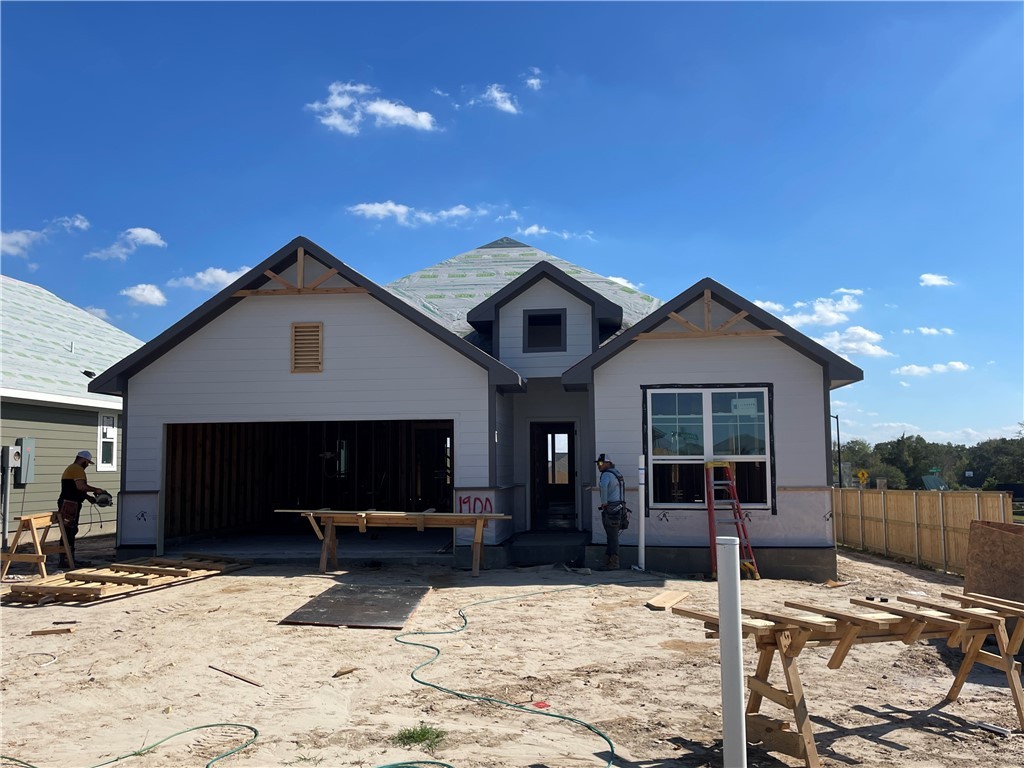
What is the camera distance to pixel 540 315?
14844 millimetres

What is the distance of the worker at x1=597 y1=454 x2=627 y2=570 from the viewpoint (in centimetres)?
1201

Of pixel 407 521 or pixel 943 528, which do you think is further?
pixel 943 528

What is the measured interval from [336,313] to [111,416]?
9.68m

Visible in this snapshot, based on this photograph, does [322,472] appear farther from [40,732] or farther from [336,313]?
[40,732]

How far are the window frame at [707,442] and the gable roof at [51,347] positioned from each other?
1111 centimetres

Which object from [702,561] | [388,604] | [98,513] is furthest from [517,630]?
[98,513]

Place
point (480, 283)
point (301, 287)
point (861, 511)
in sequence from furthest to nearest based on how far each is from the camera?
point (480, 283) → point (861, 511) → point (301, 287)

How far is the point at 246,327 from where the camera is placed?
13.2m

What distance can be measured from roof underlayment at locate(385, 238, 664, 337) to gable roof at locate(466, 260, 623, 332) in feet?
3.78

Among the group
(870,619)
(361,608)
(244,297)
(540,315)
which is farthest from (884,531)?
(244,297)

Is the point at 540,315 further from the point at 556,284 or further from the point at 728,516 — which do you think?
the point at 728,516

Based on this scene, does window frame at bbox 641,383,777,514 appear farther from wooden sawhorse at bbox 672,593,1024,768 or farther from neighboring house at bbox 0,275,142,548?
neighboring house at bbox 0,275,142,548

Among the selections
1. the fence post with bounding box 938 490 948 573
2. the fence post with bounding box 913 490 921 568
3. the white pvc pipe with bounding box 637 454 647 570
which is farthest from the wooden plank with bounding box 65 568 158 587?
the fence post with bounding box 913 490 921 568

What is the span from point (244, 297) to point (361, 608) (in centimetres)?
645
